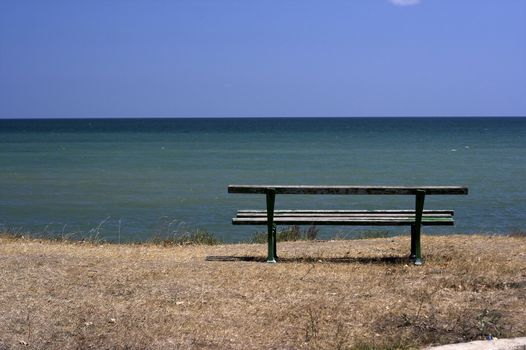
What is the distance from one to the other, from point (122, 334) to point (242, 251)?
4.48 m

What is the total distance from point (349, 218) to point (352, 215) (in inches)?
6.9

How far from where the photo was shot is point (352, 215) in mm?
9469

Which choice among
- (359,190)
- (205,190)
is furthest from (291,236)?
(205,190)

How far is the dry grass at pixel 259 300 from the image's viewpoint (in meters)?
6.19

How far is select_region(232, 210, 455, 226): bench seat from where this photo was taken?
9258 millimetres

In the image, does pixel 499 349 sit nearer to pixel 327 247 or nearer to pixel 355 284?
pixel 355 284

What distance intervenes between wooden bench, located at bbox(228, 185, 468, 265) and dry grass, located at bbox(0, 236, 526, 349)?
44 centimetres

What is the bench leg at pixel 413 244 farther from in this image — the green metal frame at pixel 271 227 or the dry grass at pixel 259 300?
the green metal frame at pixel 271 227

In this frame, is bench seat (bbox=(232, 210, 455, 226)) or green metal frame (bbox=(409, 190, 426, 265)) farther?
bench seat (bbox=(232, 210, 455, 226))

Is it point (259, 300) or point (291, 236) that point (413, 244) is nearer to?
point (259, 300)

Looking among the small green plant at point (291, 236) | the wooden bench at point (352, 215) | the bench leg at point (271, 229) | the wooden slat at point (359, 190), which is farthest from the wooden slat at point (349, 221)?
the small green plant at point (291, 236)

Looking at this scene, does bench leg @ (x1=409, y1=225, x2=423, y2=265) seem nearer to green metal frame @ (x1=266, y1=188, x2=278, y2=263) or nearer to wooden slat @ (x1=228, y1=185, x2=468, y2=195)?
wooden slat @ (x1=228, y1=185, x2=468, y2=195)

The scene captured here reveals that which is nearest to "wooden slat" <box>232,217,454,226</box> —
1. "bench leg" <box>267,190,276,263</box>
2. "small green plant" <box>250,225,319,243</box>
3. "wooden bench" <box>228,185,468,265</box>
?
"wooden bench" <box>228,185,468,265</box>

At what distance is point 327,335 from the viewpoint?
625cm
